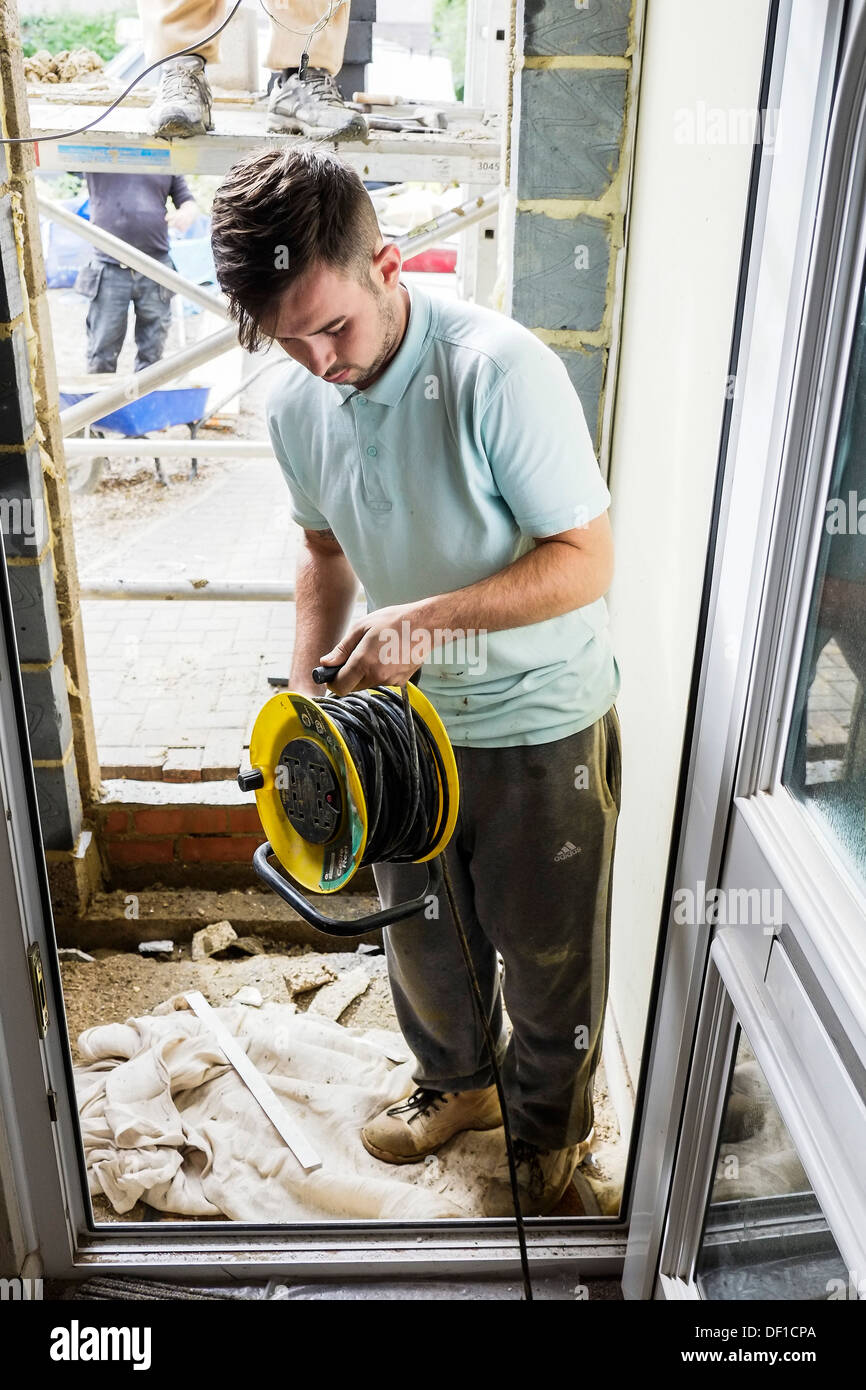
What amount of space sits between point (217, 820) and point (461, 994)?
125 cm

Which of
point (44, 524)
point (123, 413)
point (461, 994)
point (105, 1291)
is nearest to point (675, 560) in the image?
point (461, 994)

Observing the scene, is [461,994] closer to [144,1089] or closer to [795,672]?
[144,1089]

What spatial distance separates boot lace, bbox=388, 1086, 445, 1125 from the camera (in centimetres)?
252

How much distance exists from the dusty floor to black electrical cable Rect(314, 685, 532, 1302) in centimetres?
137

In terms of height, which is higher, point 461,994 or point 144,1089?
point 461,994

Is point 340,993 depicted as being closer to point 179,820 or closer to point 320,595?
point 179,820

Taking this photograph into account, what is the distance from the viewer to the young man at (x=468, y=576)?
1732 millimetres

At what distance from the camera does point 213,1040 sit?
9.06 ft

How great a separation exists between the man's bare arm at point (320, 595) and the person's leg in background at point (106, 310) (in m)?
4.54

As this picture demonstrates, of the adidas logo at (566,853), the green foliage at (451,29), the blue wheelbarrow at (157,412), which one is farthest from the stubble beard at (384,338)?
the green foliage at (451,29)

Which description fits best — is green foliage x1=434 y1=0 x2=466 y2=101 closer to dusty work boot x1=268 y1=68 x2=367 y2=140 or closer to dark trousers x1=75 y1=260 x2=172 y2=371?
dark trousers x1=75 y1=260 x2=172 y2=371

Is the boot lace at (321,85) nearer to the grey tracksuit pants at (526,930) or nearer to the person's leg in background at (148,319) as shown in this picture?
the grey tracksuit pants at (526,930)

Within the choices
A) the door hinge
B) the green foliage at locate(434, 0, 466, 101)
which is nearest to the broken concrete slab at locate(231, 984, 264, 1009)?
the door hinge

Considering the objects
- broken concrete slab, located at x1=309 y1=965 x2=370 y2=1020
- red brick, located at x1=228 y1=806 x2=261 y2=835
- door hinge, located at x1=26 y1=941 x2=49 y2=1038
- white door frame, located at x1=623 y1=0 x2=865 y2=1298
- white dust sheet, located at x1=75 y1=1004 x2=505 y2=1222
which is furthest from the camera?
red brick, located at x1=228 y1=806 x2=261 y2=835
